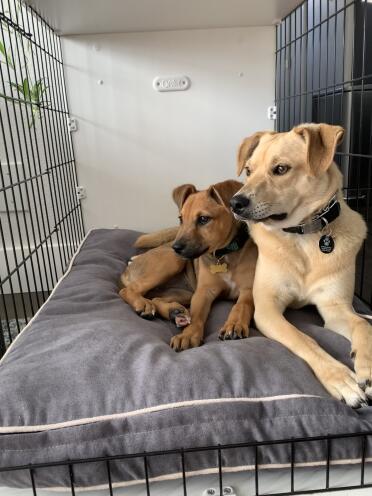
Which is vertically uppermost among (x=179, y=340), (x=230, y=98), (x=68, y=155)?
(x=230, y=98)

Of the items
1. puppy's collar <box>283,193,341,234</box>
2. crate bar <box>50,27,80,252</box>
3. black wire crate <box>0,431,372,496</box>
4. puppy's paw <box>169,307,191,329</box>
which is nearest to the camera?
black wire crate <box>0,431,372,496</box>

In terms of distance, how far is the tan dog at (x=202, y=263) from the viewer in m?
1.80

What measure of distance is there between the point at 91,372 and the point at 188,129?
2026 millimetres

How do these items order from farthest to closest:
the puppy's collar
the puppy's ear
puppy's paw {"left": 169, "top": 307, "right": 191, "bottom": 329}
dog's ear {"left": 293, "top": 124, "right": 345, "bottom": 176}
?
the puppy's ear → puppy's paw {"left": 169, "top": 307, "right": 191, "bottom": 329} → the puppy's collar → dog's ear {"left": 293, "top": 124, "right": 345, "bottom": 176}

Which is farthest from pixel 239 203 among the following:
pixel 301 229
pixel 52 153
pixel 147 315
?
pixel 52 153

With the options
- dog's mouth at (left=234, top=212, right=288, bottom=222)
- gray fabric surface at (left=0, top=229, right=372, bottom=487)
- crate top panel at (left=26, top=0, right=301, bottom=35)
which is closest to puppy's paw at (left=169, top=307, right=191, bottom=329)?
gray fabric surface at (left=0, top=229, right=372, bottom=487)

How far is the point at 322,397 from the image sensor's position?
109 cm

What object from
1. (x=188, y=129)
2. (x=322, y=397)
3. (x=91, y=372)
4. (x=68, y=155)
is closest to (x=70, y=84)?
(x=68, y=155)

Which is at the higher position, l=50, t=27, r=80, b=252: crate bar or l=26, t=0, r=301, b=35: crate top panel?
l=26, t=0, r=301, b=35: crate top panel

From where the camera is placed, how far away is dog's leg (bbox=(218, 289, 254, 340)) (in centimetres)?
150

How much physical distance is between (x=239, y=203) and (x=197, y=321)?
0.49m

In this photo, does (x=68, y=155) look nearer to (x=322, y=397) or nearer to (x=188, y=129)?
(x=188, y=129)

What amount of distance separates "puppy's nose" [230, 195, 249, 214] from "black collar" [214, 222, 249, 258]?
0.47 meters

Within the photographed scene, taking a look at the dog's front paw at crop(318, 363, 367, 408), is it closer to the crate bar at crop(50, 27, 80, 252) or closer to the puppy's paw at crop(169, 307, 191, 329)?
the puppy's paw at crop(169, 307, 191, 329)
